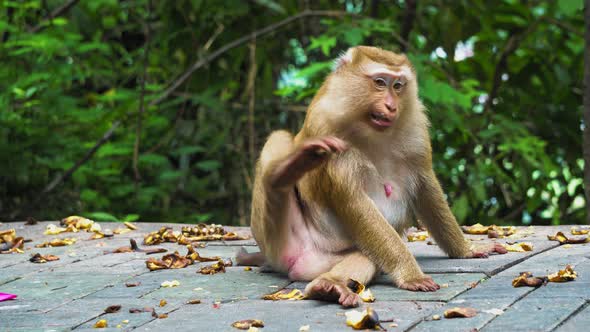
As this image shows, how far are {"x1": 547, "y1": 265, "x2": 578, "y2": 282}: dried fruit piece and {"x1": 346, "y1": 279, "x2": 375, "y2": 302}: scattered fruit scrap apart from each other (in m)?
0.91

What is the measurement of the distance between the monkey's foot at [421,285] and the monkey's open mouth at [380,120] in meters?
0.86

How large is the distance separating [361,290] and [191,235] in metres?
2.76

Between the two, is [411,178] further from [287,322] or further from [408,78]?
[287,322]

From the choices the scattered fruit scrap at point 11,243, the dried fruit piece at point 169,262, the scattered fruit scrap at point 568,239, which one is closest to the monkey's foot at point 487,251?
the scattered fruit scrap at point 568,239

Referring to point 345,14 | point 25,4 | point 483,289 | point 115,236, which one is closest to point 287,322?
point 483,289

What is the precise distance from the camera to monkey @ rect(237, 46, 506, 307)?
492cm

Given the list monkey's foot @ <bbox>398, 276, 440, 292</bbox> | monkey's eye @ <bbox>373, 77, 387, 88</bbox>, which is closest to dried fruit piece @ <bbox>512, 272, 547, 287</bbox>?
monkey's foot @ <bbox>398, 276, 440, 292</bbox>

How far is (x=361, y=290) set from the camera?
15.3 ft

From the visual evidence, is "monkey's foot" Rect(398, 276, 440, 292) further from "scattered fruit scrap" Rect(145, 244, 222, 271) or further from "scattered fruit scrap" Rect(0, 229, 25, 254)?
"scattered fruit scrap" Rect(0, 229, 25, 254)

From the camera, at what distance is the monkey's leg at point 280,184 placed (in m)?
4.43

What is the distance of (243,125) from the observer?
421 inches

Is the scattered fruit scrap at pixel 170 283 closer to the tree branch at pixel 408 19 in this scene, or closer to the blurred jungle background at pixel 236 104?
the blurred jungle background at pixel 236 104

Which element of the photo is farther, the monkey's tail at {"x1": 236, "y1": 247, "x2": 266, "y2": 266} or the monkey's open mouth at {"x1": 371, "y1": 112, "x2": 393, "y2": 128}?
the monkey's tail at {"x1": 236, "y1": 247, "x2": 266, "y2": 266}

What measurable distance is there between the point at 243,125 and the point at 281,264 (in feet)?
18.1
